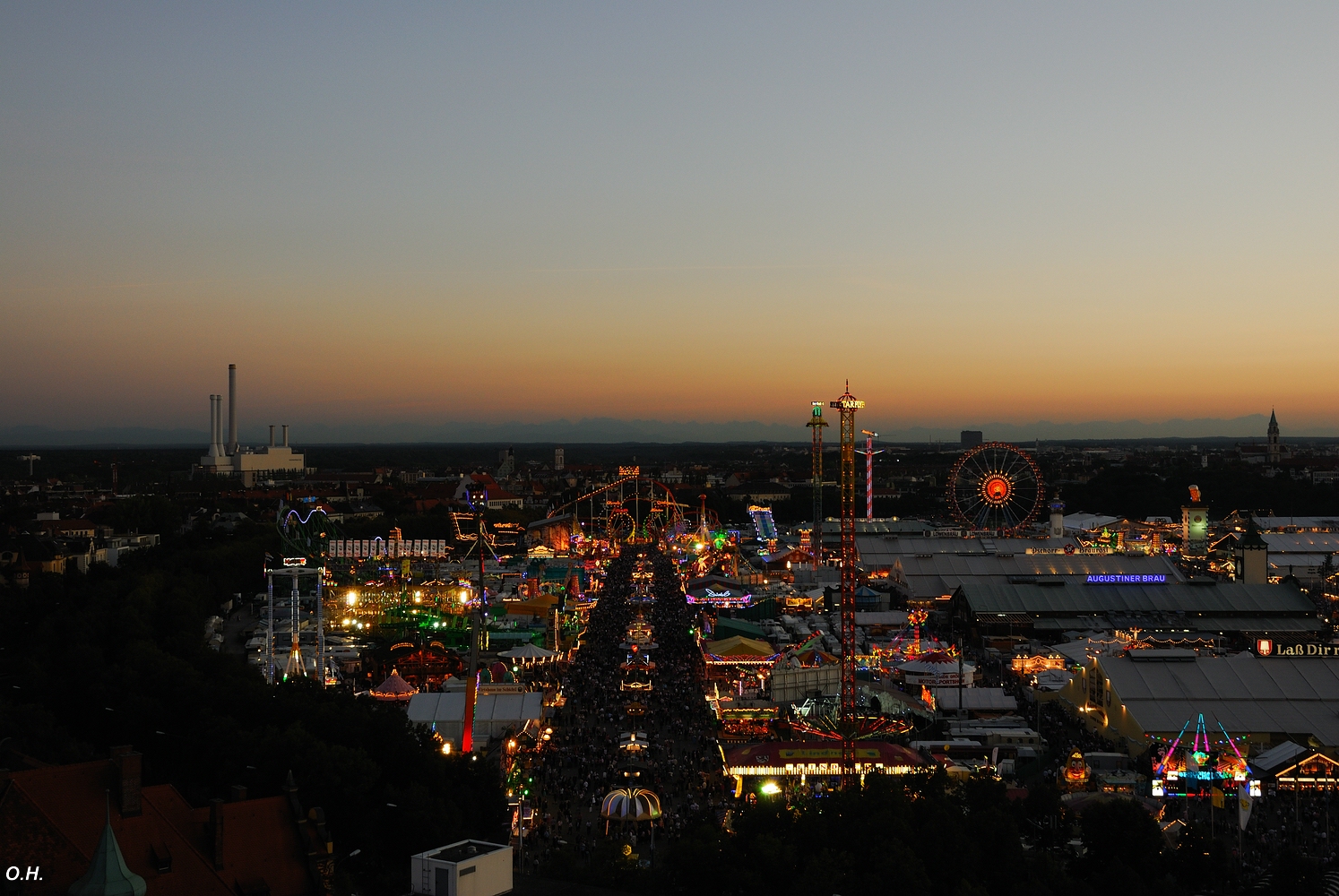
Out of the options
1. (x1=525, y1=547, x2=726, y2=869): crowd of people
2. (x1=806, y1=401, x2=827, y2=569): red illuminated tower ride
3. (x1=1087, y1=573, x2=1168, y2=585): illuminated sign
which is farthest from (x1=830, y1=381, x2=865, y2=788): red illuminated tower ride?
(x1=806, y1=401, x2=827, y2=569): red illuminated tower ride

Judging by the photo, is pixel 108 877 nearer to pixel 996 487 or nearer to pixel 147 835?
pixel 147 835

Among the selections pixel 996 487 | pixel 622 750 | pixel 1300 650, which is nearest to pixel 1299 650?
pixel 1300 650

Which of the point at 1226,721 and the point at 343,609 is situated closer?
the point at 1226,721

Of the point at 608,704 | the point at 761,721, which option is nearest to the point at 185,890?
the point at 761,721

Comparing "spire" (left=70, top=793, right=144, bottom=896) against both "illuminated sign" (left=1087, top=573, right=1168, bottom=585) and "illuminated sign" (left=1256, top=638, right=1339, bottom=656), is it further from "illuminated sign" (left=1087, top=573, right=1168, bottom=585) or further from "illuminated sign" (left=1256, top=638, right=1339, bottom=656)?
"illuminated sign" (left=1087, top=573, right=1168, bottom=585)

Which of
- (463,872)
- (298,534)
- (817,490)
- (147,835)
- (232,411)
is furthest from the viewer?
(232,411)

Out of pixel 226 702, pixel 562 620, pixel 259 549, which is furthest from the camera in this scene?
pixel 259 549

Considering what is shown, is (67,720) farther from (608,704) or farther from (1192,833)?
(1192,833)

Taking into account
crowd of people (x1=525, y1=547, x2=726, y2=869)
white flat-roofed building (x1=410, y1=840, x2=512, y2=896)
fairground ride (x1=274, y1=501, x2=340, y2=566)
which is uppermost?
fairground ride (x1=274, y1=501, x2=340, y2=566)
